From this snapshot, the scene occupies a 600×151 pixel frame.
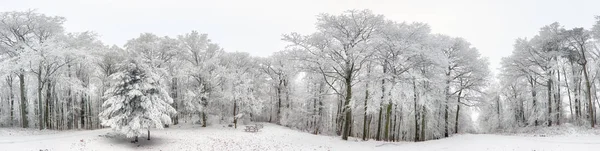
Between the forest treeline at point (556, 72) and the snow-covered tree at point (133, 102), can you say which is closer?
the snow-covered tree at point (133, 102)

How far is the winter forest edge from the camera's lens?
19781 mm

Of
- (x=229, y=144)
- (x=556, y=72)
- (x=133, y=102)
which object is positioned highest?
(x=556, y=72)

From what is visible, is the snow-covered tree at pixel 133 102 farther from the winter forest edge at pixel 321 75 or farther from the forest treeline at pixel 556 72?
the forest treeline at pixel 556 72

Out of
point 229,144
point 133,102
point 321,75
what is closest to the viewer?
point 133,102

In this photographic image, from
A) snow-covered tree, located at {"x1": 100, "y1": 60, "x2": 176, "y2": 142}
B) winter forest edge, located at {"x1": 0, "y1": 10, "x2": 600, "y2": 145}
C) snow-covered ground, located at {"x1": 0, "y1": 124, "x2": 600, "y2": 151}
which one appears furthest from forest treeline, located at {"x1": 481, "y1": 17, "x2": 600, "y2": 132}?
snow-covered tree, located at {"x1": 100, "y1": 60, "x2": 176, "y2": 142}

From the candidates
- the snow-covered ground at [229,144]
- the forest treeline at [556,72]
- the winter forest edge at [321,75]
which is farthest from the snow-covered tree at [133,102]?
the forest treeline at [556,72]

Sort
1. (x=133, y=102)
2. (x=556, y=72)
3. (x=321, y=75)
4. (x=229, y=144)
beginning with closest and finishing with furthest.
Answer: (x=133, y=102), (x=229, y=144), (x=321, y=75), (x=556, y=72)

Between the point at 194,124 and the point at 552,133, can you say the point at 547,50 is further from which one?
the point at 194,124

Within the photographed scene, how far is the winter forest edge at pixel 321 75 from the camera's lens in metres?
19.8

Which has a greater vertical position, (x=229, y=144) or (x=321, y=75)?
(x=321, y=75)

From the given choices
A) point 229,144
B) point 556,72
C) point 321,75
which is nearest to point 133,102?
point 229,144

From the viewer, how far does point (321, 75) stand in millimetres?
26750

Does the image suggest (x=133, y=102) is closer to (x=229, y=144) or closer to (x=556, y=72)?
(x=229, y=144)

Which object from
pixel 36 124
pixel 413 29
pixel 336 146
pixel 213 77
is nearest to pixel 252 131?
pixel 213 77
